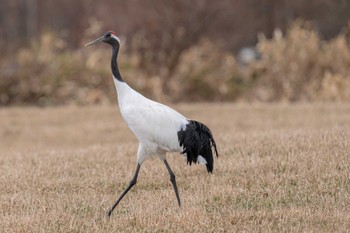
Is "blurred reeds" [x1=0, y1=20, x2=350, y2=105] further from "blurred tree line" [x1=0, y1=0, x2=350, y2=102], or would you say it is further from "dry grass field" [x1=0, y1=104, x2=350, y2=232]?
"dry grass field" [x1=0, y1=104, x2=350, y2=232]

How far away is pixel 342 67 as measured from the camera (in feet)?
63.1

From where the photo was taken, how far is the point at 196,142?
23.3 feet

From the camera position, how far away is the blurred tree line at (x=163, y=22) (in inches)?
816

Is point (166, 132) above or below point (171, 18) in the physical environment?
below

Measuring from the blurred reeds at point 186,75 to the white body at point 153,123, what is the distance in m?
11.6

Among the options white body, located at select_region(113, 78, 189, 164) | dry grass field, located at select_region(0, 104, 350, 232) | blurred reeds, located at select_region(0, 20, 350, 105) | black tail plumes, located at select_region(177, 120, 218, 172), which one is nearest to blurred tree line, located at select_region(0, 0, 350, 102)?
blurred reeds, located at select_region(0, 20, 350, 105)

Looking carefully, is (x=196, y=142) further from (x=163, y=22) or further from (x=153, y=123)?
(x=163, y=22)

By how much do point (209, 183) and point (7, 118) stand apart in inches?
369

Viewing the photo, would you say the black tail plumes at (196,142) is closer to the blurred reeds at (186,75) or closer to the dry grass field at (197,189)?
the dry grass field at (197,189)

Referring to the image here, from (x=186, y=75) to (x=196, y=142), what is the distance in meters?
12.6

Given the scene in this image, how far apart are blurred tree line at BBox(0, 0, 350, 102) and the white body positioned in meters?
12.2

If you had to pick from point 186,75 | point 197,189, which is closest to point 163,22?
point 186,75

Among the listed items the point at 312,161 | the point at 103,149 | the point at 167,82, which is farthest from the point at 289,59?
the point at 312,161

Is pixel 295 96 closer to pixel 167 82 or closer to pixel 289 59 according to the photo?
pixel 289 59
